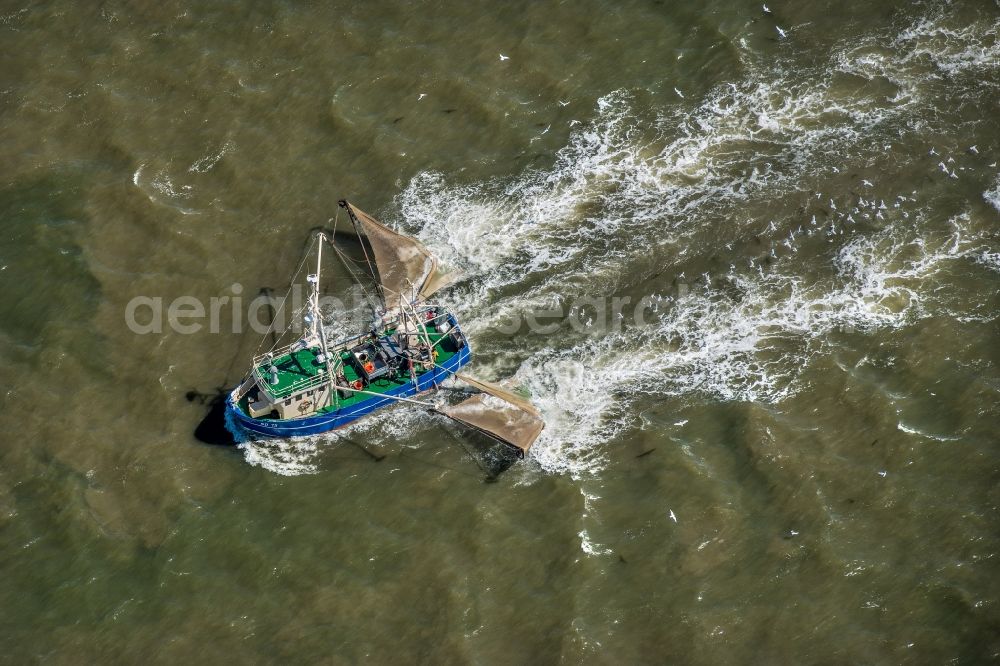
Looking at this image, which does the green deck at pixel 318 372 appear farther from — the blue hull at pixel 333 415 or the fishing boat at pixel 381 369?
the blue hull at pixel 333 415

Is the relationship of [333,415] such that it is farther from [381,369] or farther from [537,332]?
[537,332]

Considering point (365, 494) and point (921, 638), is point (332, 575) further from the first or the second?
point (921, 638)

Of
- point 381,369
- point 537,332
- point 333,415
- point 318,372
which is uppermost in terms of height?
point 537,332

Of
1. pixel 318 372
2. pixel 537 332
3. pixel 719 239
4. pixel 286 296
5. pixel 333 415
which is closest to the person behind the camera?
pixel 333 415

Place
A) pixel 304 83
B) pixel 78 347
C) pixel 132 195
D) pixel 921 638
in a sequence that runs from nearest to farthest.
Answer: pixel 921 638 → pixel 78 347 → pixel 132 195 → pixel 304 83

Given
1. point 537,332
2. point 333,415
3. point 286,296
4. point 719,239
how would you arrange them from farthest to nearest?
point 286,296
point 719,239
point 537,332
point 333,415

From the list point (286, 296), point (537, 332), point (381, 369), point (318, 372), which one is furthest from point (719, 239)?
point (286, 296)

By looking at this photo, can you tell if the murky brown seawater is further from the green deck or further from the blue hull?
the green deck

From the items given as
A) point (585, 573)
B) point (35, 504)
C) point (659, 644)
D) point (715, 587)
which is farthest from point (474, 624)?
point (35, 504)
